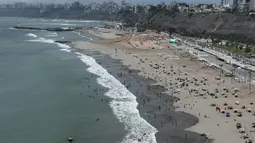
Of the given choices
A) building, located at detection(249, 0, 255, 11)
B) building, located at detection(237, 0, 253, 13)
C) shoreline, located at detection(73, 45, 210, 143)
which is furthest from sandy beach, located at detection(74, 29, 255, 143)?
building, located at detection(237, 0, 253, 13)

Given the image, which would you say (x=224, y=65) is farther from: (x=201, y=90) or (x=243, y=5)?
(x=243, y=5)

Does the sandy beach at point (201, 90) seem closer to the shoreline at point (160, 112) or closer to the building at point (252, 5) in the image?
the shoreline at point (160, 112)

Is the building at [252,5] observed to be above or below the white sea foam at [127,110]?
above

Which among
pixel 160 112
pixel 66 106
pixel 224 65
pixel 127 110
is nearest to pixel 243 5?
pixel 224 65

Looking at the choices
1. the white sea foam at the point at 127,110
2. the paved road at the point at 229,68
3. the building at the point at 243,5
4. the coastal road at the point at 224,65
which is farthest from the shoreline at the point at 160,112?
the building at the point at 243,5

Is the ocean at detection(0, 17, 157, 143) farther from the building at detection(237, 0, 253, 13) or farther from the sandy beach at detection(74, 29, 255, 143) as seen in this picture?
the building at detection(237, 0, 253, 13)

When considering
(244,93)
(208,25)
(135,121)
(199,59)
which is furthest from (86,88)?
(208,25)
